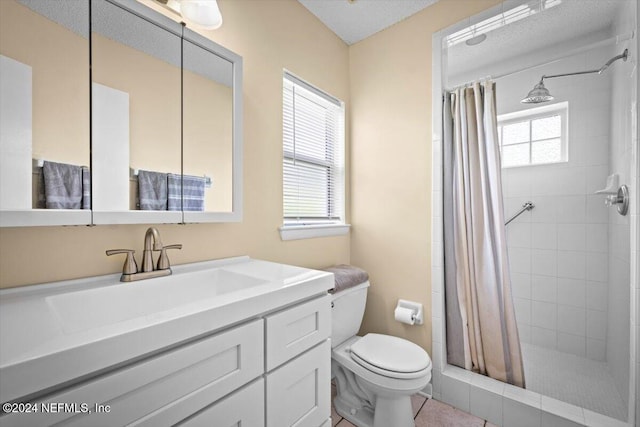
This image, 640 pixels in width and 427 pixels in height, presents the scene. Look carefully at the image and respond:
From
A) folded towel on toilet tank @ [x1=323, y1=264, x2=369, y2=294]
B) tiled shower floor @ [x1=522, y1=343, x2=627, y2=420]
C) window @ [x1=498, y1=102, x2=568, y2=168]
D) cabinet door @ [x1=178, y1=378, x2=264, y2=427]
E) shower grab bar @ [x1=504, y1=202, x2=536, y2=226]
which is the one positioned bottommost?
tiled shower floor @ [x1=522, y1=343, x2=627, y2=420]

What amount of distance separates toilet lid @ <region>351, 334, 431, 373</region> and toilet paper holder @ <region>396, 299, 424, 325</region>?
27 cm

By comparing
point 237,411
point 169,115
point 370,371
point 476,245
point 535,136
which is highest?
point 535,136

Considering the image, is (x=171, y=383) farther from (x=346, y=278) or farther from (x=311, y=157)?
(x=311, y=157)

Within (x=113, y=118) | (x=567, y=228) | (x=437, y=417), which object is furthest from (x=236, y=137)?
(x=567, y=228)

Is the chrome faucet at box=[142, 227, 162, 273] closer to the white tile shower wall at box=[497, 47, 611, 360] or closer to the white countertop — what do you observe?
the white countertop

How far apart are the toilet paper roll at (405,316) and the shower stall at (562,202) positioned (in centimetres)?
14

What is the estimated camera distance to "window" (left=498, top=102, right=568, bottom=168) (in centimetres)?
215

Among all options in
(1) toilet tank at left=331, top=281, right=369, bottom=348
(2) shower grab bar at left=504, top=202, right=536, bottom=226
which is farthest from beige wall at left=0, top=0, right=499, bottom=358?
(2) shower grab bar at left=504, top=202, right=536, bottom=226

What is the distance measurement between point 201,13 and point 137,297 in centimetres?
119

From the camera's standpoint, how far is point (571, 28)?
1.89 metres

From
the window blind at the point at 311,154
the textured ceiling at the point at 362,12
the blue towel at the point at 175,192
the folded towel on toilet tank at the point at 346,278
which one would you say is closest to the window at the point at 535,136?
the textured ceiling at the point at 362,12

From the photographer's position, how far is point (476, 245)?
168 centimetres

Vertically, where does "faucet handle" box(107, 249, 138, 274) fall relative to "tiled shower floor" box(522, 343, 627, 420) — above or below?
above

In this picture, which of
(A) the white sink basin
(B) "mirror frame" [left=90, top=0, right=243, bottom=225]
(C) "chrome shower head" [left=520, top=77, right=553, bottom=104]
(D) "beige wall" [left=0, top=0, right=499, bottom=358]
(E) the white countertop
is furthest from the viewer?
(C) "chrome shower head" [left=520, top=77, right=553, bottom=104]
